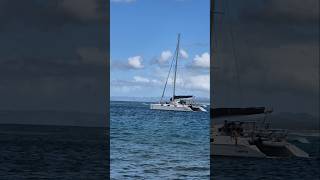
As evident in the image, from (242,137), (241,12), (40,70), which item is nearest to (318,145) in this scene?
(242,137)

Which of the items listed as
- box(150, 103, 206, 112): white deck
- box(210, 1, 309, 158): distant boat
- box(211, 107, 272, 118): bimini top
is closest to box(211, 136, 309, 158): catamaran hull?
box(210, 1, 309, 158): distant boat

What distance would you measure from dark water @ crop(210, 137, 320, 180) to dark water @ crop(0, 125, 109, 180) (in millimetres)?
2792

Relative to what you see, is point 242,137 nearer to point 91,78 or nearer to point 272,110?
point 272,110

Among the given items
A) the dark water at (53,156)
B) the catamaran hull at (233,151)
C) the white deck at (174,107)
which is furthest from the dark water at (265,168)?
the white deck at (174,107)

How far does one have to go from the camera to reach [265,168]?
16.2 metres

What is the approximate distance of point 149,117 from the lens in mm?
43656

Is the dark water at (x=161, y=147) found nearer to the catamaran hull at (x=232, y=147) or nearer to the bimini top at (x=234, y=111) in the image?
the catamaran hull at (x=232, y=147)

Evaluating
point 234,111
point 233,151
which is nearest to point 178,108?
point 233,151

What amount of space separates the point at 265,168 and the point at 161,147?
1106 centimetres

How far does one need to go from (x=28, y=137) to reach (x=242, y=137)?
612 inches

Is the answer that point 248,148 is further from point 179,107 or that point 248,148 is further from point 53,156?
point 179,107

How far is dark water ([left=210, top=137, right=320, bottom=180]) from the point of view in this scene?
15.1 m

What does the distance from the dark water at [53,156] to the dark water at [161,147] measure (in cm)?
59

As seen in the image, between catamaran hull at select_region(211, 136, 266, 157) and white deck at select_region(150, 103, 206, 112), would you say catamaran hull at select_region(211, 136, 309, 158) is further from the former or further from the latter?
white deck at select_region(150, 103, 206, 112)
